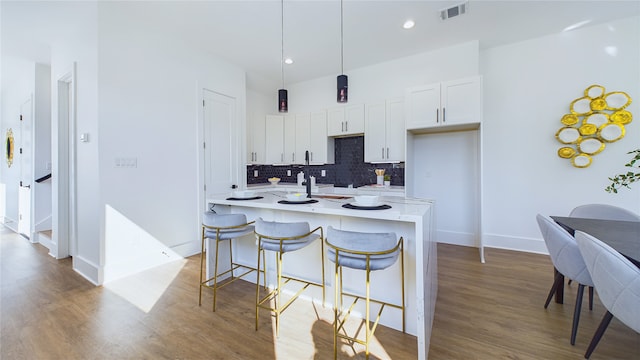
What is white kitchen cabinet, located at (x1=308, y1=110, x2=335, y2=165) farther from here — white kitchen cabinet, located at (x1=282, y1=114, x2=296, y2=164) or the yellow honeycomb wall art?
the yellow honeycomb wall art

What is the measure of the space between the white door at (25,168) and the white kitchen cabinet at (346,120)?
16.7 ft

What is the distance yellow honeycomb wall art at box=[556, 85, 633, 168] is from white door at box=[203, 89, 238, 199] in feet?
15.3

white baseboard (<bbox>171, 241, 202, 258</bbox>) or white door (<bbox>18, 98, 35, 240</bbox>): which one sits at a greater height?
white door (<bbox>18, 98, 35, 240</bbox>)

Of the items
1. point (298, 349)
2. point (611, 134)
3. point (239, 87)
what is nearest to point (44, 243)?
point (239, 87)

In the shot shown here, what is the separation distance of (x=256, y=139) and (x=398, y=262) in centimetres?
386

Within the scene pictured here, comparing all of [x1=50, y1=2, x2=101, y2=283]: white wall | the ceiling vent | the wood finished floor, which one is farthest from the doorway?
the ceiling vent

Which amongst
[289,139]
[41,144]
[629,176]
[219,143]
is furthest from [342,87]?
[41,144]

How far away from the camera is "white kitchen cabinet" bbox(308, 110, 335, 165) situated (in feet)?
15.1

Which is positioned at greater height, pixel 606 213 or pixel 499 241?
pixel 606 213

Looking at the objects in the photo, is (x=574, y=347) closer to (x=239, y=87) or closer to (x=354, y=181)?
(x=354, y=181)

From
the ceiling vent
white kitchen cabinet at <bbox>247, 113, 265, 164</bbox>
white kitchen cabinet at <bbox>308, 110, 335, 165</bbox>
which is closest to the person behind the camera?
the ceiling vent

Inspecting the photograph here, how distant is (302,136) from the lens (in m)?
4.83

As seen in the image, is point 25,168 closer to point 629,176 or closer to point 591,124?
point 629,176

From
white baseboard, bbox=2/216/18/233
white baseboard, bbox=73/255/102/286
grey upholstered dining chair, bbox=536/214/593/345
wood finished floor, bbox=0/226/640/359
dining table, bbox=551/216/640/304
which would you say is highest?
dining table, bbox=551/216/640/304
